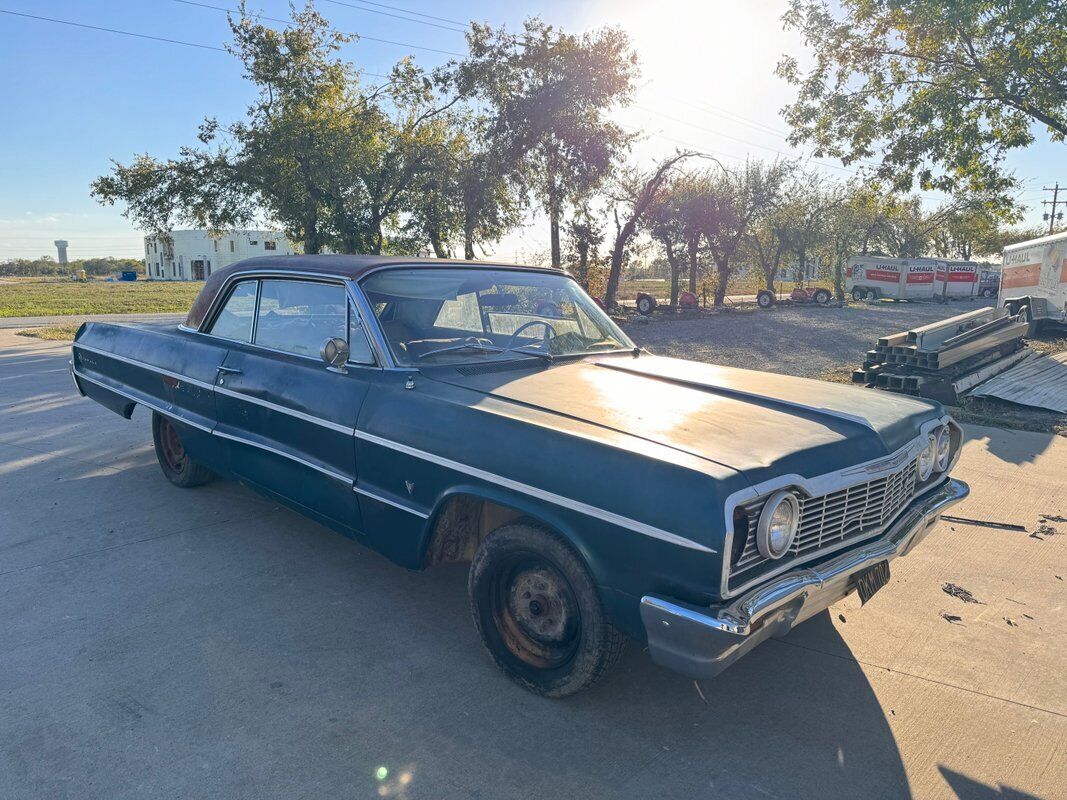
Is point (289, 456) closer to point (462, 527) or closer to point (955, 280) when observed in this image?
point (462, 527)

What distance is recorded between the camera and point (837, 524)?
8.48 feet

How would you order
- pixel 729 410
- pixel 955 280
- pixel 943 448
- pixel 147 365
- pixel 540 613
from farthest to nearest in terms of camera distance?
1. pixel 955 280
2. pixel 147 365
3. pixel 943 448
4. pixel 729 410
5. pixel 540 613

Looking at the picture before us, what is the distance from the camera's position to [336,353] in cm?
328

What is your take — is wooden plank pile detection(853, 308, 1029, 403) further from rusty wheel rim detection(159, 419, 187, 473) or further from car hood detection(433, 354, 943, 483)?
rusty wheel rim detection(159, 419, 187, 473)

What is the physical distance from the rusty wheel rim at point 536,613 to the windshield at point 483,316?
1.08 metres

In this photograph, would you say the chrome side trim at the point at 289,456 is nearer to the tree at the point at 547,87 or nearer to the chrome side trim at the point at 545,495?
the chrome side trim at the point at 545,495

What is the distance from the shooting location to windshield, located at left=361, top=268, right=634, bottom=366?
3418mm

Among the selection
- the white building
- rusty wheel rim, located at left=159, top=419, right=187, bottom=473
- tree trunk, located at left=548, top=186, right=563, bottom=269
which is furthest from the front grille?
the white building

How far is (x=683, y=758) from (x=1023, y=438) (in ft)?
19.7

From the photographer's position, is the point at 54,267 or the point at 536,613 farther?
the point at 54,267

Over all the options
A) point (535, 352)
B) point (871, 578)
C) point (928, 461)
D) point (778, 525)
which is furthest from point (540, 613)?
point (928, 461)

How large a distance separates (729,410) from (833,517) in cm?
61

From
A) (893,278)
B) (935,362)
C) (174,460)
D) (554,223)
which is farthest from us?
(893,278)

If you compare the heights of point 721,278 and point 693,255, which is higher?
point 693,255
